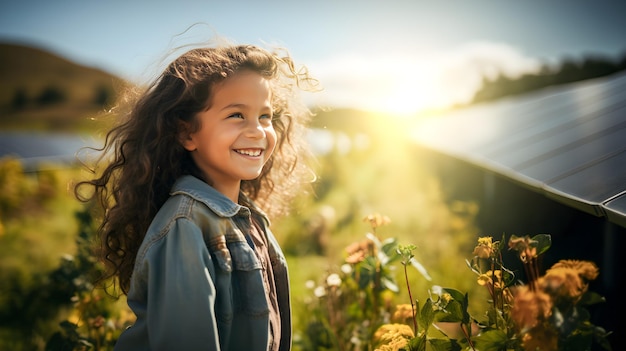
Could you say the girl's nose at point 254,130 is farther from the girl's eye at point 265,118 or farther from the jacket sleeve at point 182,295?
the jacket sleeve at point 182,295

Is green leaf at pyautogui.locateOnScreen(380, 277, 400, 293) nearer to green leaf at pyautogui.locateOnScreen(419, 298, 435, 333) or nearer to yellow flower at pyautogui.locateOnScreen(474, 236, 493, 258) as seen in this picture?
green leaf at pyautogui.locateOnScreen(419, 298, 435, 333)

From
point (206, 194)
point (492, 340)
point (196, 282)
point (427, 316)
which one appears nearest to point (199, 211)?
point (206, 194)

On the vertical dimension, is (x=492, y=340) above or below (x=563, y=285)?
below

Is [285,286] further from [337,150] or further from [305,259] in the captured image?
[337,150]

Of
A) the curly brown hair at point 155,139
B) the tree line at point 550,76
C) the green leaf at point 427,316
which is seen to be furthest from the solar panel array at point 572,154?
the tree line at point 550,76

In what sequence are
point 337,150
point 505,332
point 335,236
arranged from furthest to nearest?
point 337,150, point 335,236, point 505,332

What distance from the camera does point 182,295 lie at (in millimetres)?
1316

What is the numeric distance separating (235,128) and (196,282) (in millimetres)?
617

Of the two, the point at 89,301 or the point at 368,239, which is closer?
the point at 368,239

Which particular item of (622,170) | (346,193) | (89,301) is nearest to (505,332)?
(622,170)

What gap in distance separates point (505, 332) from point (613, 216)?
2.64ft

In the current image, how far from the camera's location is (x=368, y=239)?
2174 millimetres

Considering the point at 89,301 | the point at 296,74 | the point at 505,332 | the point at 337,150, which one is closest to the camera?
the point at 505,332

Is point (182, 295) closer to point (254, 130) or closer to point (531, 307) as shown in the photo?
point (254, 130)
